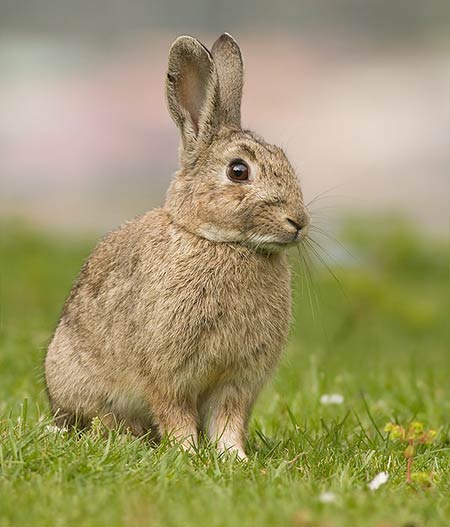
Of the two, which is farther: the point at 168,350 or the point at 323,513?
the point at 168,350

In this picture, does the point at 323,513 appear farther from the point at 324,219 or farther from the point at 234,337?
the point at 324,219

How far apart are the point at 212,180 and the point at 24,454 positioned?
4.88 ft

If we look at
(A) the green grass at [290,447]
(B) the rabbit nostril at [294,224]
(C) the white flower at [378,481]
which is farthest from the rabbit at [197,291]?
(C) the white flower at [378,481]

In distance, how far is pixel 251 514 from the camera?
349cm

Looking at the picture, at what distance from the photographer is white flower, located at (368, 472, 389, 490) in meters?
4.00

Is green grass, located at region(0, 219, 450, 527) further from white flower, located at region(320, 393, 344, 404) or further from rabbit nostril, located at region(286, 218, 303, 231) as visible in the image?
rabbit nostril, located at region(286, 218, 303, 231)

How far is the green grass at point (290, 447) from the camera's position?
3.50 m

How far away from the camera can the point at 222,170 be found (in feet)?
A: 16.0

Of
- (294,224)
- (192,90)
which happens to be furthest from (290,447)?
(192,90)

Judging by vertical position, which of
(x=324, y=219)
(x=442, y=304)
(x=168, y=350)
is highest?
(x=324, y=219)

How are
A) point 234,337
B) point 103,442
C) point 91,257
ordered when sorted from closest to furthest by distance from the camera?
point 103,442 < point 234,337 < point 91,257

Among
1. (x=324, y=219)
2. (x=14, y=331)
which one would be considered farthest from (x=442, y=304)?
(x=324, y=219)

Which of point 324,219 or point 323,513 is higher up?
point 324,219

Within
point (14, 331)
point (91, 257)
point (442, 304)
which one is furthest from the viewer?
point (442, 304)
